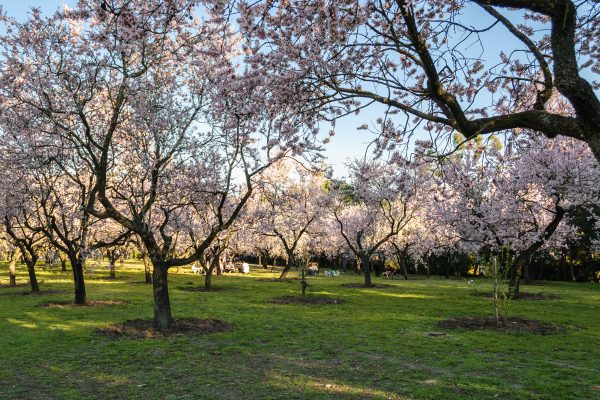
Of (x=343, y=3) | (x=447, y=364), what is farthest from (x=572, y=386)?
(x=343, y=3)

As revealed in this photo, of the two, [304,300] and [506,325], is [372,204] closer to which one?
[304,300]

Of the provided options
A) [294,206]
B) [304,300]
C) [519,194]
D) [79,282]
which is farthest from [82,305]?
[519,194]

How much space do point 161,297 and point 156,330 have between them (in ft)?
3.15

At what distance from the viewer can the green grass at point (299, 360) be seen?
26.5ft

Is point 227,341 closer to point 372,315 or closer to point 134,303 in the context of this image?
point 372,315

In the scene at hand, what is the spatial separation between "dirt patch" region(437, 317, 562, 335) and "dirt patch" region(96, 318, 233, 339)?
24.5ft

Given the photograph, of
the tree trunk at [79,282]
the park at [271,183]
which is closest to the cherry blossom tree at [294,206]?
the park at [271,183]

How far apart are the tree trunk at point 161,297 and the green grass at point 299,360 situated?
3.94 feet

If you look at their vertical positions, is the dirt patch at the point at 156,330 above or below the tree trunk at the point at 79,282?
below

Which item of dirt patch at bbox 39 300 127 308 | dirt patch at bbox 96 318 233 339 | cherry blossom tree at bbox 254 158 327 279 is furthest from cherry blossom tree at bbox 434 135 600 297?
dirt patch at bbox 39 300 127 308

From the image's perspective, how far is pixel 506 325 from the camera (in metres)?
14.7

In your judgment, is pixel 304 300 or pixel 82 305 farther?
pixel 304 300

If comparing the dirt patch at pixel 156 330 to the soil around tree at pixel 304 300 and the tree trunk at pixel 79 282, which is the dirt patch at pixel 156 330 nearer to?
the tree trunk at pixel 79 282

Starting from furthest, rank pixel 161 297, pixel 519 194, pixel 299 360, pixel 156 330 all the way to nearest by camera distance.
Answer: pixel 519 194 → pixel 161 297 → pixel 156 330 → pixel 299 360
